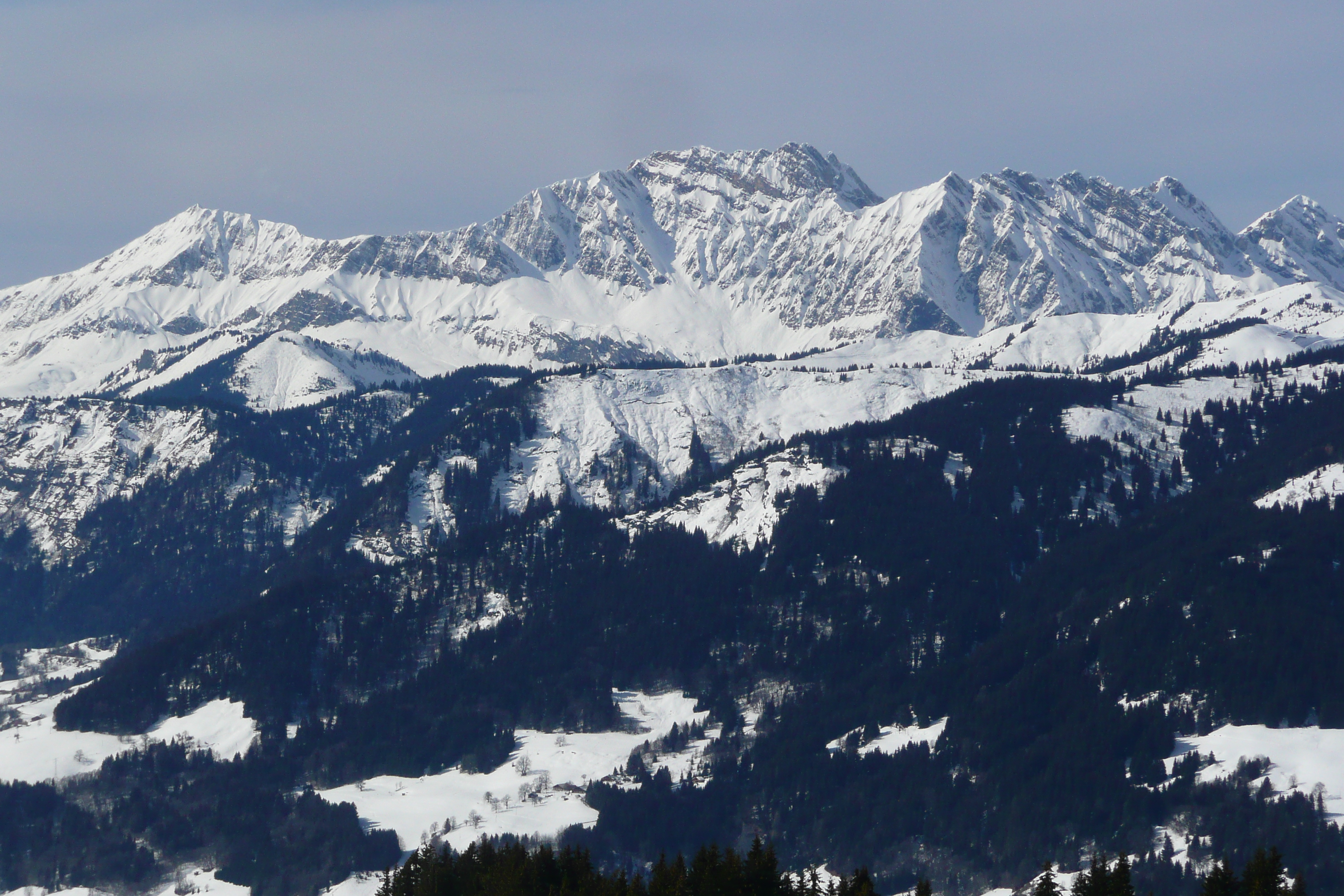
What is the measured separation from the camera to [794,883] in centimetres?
19325

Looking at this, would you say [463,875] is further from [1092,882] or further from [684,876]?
[1092,882]

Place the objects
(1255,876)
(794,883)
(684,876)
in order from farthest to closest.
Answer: (794,883), (684,876), (1255,876)

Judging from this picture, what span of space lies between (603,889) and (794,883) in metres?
25.0

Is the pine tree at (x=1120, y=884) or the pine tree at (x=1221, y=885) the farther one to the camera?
the pine tree at (x=1120, y=884)

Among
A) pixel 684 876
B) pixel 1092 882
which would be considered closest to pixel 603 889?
pixel 684 876

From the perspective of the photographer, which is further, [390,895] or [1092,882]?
[390,895]

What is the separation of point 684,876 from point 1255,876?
4791 cm

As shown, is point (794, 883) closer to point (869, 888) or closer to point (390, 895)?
point (869, 888)

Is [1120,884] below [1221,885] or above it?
above

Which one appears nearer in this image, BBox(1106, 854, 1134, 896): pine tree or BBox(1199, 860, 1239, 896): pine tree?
BBox(1199, 860, 1239, 896): pine tree

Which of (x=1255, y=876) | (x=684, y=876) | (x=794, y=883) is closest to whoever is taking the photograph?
(x=1255, y=876)

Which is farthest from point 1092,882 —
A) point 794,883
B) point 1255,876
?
point 794,883

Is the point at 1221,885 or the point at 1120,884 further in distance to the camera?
the point at 1120,884

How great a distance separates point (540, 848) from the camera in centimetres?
19938
